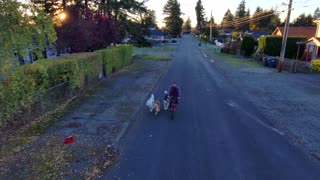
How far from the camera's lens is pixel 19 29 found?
6.26m

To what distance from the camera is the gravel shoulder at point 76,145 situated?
561 centimetres

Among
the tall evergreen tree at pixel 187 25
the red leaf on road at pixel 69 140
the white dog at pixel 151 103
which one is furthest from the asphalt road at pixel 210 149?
the tall evergreen tree at pixel 187 25

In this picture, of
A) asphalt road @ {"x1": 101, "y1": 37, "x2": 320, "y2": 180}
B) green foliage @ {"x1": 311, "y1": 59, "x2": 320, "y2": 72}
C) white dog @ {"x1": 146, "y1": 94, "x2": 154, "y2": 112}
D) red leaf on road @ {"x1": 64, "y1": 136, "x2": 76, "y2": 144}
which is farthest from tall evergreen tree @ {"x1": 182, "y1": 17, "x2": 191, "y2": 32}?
red leaf on road @ {"x1": 64, "y1": 136, "x2": 76, "y2": 144}

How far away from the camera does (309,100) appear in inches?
A: 482

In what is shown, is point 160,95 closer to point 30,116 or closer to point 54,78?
point 54,78

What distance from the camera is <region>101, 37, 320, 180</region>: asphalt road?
5.68 m

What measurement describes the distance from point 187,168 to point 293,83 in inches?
566

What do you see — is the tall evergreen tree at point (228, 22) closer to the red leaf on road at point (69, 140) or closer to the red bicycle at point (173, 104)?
the red bicycle at point (173, 104)

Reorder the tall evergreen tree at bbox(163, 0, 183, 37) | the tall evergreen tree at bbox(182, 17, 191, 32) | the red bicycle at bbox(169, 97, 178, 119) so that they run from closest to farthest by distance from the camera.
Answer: the red bicycle at bbox(169, 97, 178, 119) → the tall evergreen tree at bbox(163, 0, 183, 37) → the tall evergreen tree at bbox(182, 17, 191, 32)

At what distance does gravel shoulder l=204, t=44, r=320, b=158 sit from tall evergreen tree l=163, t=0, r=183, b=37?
9054cm

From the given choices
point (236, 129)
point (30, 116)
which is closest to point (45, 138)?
point (30, 116)

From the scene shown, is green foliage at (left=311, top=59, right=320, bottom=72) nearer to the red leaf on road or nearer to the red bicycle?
the red bicycle

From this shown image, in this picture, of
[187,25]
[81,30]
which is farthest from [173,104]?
[187,25]

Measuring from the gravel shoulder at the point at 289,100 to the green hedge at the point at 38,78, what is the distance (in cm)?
927
